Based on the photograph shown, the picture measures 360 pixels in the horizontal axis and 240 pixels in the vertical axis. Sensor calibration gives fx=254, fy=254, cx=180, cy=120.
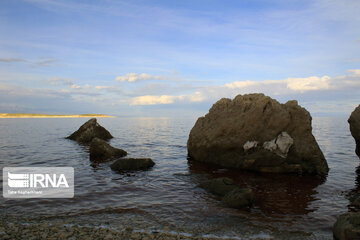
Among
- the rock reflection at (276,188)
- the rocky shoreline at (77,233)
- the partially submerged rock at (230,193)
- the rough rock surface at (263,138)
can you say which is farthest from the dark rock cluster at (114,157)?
the rocky shoreline at (77,233)

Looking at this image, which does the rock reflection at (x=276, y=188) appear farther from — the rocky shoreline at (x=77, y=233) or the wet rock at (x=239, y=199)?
the rocky shoreline at (x=77, y=233)

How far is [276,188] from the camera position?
13.4 meters

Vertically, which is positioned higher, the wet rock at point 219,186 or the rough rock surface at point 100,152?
the rough rock surface at point 100,152

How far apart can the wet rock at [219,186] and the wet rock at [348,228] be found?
5005mm

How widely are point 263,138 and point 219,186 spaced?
629cm

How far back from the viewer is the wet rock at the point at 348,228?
714 cm

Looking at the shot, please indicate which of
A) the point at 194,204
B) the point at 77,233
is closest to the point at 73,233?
the point at 77,233

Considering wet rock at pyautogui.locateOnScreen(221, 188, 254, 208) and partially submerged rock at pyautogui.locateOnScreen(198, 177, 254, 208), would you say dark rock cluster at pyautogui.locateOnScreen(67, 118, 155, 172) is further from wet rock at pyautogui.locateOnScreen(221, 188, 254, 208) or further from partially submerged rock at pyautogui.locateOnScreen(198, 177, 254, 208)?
wet rock at pyautogui.locateOnScreen(221, 188, 254, 208)

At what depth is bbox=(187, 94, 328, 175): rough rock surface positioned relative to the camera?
1677 cm

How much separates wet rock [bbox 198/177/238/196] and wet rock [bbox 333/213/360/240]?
5005 millimetres

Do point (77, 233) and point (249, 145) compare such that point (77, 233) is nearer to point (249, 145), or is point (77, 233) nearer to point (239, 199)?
point (239, 199)

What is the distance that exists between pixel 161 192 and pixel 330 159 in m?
16.7

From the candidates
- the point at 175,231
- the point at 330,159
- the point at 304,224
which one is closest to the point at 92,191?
the point at 175,231

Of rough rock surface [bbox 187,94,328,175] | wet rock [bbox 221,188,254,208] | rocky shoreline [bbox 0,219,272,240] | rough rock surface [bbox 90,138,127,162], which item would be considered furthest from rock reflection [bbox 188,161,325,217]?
rough rock surface [bbox 90,138,127,162]
